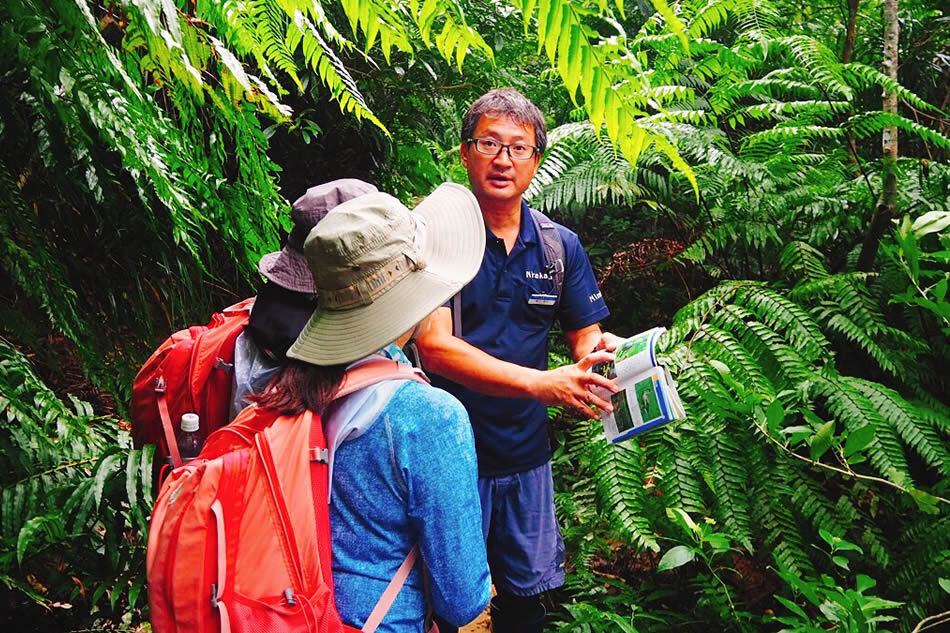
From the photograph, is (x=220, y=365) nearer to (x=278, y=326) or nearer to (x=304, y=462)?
(x=278, y=326)

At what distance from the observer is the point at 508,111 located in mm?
2422

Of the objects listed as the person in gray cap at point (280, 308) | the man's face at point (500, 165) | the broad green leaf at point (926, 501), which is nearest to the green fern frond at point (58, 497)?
the person in gray cap at point (280, 308)

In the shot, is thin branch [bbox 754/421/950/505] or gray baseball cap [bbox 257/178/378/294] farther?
thin branch [bbox 754/421/950/505]

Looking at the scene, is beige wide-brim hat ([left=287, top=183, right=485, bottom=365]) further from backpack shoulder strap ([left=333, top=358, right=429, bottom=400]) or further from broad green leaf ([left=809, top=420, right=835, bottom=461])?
broad green leaf ([left=809, top=420, right=835, bottom=461])

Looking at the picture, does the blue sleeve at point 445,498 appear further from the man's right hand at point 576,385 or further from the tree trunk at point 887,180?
the tree trunk at point 887,180

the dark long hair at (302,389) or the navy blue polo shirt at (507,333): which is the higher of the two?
the dark long hair at (302,389)

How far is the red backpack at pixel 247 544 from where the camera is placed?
3.79 ft

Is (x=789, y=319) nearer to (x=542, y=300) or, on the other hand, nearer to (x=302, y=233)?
(x=542, y=300)

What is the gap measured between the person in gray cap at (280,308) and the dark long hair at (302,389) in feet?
0.49

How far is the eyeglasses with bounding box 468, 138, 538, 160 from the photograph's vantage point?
240 centimetres

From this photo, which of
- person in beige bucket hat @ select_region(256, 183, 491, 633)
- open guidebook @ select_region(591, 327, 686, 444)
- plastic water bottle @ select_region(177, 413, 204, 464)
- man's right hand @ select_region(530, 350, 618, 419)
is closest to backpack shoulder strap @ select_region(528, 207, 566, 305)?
man's right hand @ select_region(530, 350, 618, 419)

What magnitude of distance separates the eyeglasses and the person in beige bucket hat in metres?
1.03

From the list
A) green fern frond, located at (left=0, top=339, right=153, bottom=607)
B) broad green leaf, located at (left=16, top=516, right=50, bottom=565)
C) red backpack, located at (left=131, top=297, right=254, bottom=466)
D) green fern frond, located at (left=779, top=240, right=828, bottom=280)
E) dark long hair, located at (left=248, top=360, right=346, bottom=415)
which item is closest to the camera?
dark long hair, located at (left=248, top=360, right=346, bottom=415)

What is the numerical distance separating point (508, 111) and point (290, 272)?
112cm
